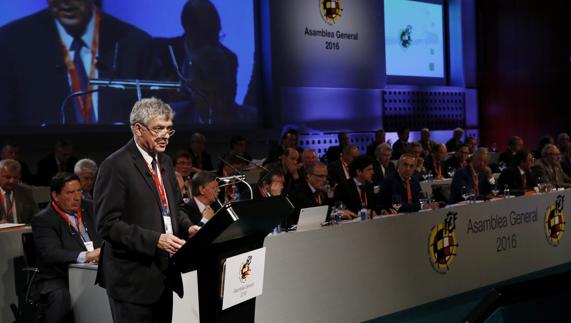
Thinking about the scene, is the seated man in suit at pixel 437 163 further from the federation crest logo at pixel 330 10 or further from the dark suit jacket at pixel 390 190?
the federation crest logo at pixel 330 10

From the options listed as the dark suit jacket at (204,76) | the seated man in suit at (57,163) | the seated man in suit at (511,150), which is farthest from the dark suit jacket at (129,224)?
the seated man in suit at (511,150)

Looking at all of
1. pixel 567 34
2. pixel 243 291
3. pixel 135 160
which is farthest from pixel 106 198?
pixel 567 34

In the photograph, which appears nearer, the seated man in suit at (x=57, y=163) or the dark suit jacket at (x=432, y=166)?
the seated man in suit at (x=57, y=163)

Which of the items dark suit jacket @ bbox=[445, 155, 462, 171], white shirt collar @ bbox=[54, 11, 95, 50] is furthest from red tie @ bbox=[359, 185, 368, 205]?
white shirt collar @ bbox=[54, 11, 95, 50]

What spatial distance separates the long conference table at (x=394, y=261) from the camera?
4168mm

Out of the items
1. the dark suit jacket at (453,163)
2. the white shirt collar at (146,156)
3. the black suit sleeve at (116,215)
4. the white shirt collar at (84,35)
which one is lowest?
Result: the dark suit jacket at (453,163)

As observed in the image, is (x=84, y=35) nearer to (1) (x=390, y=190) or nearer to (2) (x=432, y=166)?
(1) (x=390, y=190)

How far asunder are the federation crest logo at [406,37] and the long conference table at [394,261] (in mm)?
8187

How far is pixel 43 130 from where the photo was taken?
8.51 m

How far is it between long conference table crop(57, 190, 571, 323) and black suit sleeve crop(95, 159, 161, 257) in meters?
1.06

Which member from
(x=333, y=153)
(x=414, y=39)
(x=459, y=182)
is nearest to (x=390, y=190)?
(x=459, y=182)

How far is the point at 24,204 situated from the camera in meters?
5.99

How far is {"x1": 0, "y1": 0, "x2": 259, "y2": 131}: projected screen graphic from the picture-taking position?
8305 mm

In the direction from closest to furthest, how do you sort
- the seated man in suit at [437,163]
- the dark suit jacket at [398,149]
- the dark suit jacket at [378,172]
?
1. the dark suit jacket at [378,172]
2. the seated man in suit at [437,163]
3. the dark suit jacket at [398,149]
